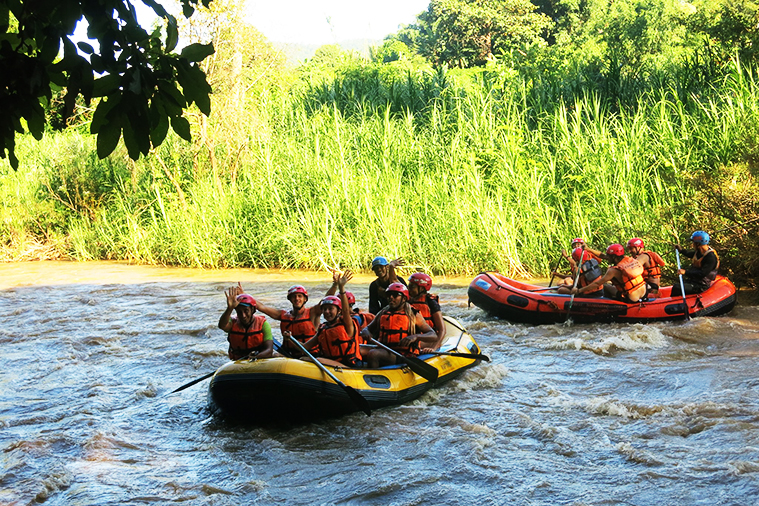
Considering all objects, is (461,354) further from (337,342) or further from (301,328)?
(301,328)

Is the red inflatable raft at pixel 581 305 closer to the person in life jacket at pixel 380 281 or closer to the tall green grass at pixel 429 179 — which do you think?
the tall green grass at pixel 429 179

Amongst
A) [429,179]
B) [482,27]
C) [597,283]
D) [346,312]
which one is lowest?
[597,283]

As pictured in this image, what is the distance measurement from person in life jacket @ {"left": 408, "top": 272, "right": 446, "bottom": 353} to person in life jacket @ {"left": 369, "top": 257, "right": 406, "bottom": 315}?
0.57 meters

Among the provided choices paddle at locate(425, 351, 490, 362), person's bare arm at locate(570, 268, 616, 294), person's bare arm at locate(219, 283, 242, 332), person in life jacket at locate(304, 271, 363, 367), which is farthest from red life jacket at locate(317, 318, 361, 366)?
person's bare arm at locate(570, 268, 616, 294)

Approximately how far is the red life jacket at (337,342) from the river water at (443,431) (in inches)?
18.9

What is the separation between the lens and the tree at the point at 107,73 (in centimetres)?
183

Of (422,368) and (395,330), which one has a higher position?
(395,330)

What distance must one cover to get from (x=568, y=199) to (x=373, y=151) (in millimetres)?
3330

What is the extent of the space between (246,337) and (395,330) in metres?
1.23

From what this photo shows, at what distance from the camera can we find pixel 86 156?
1658 cm

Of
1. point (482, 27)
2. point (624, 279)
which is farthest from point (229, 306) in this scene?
point (482, 27)

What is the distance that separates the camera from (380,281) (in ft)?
25.0

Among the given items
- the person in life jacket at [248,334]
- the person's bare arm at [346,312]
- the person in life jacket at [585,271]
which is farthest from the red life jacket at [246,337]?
the person in life jacket at [585,271]

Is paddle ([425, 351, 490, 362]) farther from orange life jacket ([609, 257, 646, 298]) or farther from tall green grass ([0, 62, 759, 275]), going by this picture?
tall green grass ([0, 62, 759, 275])
